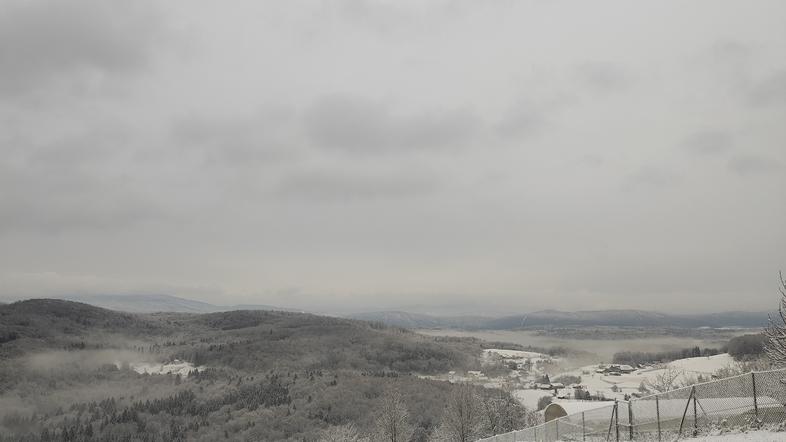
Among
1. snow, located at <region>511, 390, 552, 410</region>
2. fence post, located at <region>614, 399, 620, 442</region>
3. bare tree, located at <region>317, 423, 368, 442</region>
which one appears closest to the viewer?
fence post, located at <region>614, 399, 620, 442</region>

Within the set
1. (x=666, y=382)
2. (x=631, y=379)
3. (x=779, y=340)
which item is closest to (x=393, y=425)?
(x=666, y=382)

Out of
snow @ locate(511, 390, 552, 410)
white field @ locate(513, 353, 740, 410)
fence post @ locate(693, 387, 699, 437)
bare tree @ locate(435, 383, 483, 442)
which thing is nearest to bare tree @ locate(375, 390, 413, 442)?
bare tree @ locate(435, 383, 483, 442)

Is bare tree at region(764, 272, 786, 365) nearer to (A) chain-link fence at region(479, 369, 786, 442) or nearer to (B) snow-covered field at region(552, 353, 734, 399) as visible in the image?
(A) chain-link fence at region(479, 369, 786, 442)

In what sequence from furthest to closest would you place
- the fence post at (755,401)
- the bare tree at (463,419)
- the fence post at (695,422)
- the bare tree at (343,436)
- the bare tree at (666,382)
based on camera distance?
the bare tree at (343,436), the bare tree at (666,382), the bare tree at (463,419), the fence post at (695,422), the fence post at (755,401)

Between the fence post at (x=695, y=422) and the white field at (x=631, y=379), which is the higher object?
the fence post at (x=695, y=422)

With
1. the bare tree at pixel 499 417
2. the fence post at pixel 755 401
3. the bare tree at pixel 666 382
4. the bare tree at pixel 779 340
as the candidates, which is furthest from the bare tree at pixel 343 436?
the fence post at pixel 755 401

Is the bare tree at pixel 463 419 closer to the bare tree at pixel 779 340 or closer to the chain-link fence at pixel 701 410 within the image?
the bare tree at pixel 779 340

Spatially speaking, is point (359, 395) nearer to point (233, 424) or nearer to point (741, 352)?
point (233, 424)

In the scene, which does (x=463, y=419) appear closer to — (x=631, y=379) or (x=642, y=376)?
(x=631, y=379)
